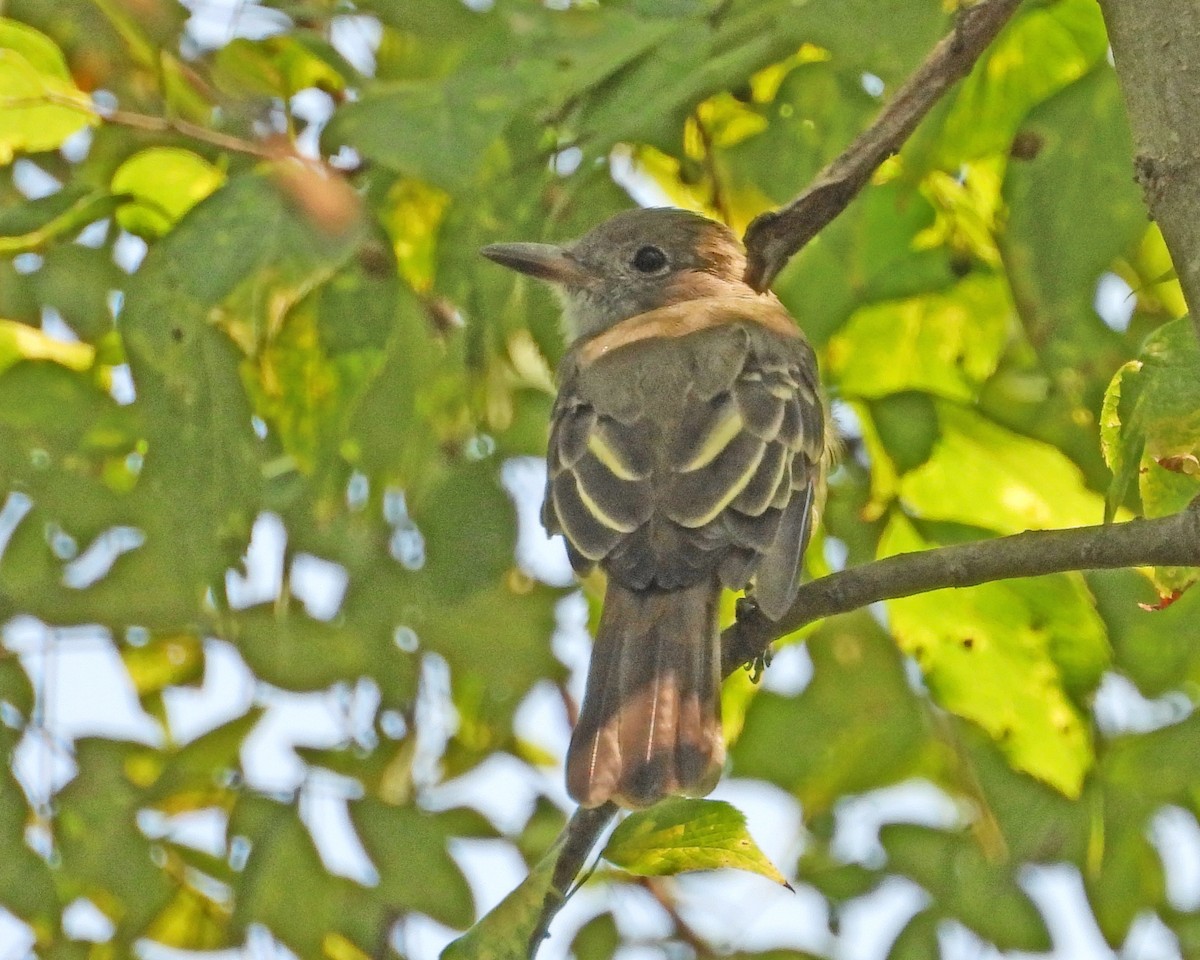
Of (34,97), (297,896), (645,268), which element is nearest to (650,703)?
(297,896)

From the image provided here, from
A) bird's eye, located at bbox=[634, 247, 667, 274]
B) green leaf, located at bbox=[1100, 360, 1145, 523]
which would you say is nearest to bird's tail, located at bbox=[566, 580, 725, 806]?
green leaf, located at bbox=[1100, 360, 1145, 523]

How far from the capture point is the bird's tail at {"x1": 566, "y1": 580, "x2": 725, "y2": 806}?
97.7 inches

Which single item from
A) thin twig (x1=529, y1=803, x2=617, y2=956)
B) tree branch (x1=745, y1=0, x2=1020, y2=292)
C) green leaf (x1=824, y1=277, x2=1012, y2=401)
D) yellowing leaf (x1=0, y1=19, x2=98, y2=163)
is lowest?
thin twig (x1=529, y1=803, x2=617, y2=956)

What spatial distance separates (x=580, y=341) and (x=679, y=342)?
735mm

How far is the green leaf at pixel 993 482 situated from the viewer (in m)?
2.66

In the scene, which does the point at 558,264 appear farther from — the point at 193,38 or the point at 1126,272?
the point at 1126,272

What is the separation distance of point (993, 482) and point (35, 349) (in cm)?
190

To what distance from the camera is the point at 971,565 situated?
7.16 ft

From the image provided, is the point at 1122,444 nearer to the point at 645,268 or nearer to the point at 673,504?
the point at 673,504

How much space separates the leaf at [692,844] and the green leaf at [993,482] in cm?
90

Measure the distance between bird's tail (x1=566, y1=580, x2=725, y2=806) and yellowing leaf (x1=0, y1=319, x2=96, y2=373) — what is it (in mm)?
1248

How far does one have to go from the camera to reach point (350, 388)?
2.77 meters

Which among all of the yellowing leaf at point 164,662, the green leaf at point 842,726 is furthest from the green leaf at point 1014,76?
the yellowing leaf at point 164,662

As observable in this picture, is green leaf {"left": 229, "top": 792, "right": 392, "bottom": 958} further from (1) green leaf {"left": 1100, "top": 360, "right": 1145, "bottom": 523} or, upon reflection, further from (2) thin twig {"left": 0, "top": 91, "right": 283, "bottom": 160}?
(1) green leaf {"left": 1100, "top": 360, "right": 1145, "bottom": 523}
